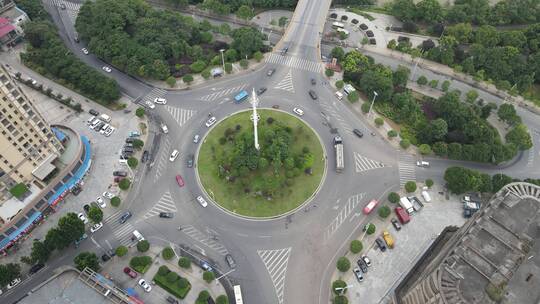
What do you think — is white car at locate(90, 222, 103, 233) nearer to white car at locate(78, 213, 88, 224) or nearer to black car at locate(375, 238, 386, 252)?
white car at locate(78, 213, 88, 224)

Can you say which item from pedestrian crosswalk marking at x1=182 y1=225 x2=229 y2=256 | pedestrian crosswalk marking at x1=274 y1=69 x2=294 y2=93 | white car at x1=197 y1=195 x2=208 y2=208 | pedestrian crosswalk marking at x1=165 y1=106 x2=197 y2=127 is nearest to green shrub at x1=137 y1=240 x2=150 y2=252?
pedestrian crosswalk marking at x1=182 y1=225 x2=229 y2=256

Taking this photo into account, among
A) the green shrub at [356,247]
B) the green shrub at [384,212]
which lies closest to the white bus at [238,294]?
the green shrub at [356,247]

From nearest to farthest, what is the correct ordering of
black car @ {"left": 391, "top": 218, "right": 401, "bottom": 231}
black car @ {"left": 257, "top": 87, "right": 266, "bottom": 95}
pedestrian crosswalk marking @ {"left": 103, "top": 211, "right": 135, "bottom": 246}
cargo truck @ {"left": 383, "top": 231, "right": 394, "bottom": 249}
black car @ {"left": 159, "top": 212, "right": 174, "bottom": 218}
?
cargo truck @ {"left": 383, "top": 231, "right": 394, "bottom": 249} < pedestrian crosswalk marking @ {"left": 103, "top": 211, "right": 135, "bottom": 246} < black car @ {"left": 391, "top": 218, "right": 401, "bottom": 231} < black car @ {"left": 159, "top": 212, "right": 174, "bottom": 218} < black car @ {"left": 257, "top": 87, "right": 266, "bottom": 95}

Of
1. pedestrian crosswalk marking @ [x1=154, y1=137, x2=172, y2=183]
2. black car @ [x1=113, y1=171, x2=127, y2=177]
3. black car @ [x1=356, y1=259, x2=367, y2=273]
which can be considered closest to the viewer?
black car @ [x1=356, y1=259, x2=367, y2=273]

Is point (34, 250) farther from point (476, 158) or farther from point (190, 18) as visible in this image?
point (476, 158)

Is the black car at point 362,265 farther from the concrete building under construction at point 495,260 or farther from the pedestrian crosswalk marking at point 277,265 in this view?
the concrete building under construction at point 495,260

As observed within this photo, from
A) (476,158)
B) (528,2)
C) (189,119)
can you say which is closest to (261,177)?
(189,119)
